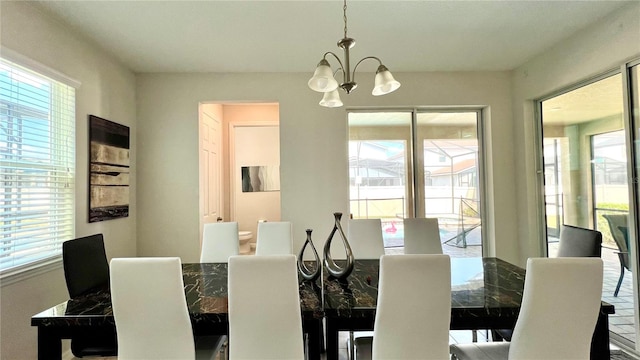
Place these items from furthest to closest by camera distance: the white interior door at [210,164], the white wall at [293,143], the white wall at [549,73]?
the white interior door at [210,164]
the white wall at [293,143]
the white wall at [549,73]

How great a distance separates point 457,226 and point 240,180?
3.22 m

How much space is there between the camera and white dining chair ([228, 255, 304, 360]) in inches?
50.6

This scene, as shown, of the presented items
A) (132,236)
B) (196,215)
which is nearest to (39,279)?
(132,236)

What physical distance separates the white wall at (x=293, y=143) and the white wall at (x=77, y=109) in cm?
22

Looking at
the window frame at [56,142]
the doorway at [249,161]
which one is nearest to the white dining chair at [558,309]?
the window frame at [56,142]

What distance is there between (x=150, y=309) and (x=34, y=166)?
5.29 ft

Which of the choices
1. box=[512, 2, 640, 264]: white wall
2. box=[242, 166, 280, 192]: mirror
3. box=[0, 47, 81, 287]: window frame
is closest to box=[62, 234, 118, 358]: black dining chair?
box=[0, 47, 81, 287]: window frame

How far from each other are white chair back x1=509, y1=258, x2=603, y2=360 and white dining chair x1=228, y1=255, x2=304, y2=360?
980 millimetres

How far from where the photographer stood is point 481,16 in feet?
7.76

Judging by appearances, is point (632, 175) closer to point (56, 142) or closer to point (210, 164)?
point (210, 164)

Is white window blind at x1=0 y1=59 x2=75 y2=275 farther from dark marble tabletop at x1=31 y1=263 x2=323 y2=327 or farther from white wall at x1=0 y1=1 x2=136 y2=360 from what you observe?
dark marble tabletop at x1=31 y1=263 x2=323 y2=327

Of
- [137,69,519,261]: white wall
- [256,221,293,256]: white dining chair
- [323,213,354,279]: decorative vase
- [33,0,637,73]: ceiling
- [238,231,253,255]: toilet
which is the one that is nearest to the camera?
[323,213,354,279]: decorative vase

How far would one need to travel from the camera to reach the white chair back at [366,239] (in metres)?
2.61

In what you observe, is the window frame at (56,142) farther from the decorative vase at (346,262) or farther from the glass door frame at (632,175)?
the glass door frame at (632,175)
